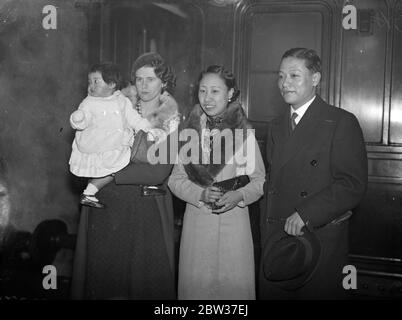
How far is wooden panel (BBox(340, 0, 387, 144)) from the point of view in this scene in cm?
297

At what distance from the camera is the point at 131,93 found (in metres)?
1.92

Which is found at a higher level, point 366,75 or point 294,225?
point 366,75

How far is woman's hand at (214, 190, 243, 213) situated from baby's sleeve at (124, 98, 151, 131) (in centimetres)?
38

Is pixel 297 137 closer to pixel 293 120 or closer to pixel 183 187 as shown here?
pixel 293 120

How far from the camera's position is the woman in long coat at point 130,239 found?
1858mm

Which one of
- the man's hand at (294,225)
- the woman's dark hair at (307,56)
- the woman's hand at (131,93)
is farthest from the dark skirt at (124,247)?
the woman's dark hair at (307,56)

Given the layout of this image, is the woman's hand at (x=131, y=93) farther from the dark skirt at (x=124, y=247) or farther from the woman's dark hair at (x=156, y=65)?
the dark skirt at (x=124, y=247)

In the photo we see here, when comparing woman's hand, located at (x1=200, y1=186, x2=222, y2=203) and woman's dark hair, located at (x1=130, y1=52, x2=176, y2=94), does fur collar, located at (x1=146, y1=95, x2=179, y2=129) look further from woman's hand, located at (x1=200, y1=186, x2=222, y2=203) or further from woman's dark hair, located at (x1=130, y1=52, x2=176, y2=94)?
woman's hand, located at (x1=200, y1=186, x2=222, y2=203)

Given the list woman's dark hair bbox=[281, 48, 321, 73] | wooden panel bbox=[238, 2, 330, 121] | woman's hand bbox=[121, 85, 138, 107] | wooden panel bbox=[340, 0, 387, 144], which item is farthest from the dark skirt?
wooden panel bbox=[340, 0, 387, 144]

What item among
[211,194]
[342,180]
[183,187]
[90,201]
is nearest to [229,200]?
[211,194]

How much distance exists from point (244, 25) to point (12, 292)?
2.08m

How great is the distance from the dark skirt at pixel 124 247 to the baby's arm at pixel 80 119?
0.25 m

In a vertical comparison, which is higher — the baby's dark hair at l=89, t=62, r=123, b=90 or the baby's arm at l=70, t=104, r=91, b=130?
the baby's dark hair at l=89, t=62, r=123, b=90

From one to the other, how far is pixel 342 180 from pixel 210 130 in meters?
0.52
